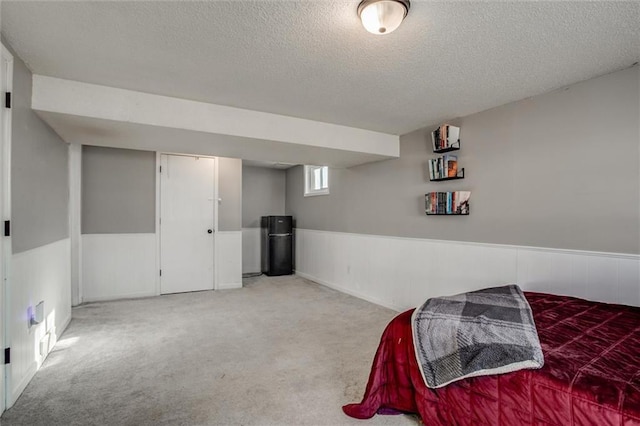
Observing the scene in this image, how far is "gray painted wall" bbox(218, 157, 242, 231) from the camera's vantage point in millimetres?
5184

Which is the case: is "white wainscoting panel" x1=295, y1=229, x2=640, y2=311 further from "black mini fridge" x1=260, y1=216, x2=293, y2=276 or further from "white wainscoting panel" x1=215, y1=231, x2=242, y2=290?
"white wainscoting panel" x1=215, y1=231, x2=242, y2=290

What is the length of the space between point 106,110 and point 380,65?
2.18 meters

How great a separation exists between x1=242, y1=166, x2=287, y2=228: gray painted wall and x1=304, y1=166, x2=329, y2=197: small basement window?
2.97ft

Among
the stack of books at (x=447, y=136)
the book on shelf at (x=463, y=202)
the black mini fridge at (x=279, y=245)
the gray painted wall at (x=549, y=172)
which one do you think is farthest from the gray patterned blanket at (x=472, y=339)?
the black mini fridge at (x=279, y=245)

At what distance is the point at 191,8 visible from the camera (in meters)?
1.61

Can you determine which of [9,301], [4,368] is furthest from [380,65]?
[4,368]

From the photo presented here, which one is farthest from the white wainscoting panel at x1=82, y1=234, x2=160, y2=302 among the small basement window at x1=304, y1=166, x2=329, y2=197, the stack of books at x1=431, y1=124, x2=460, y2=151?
the stack of books at x1=431, y1=124, x2=460, y2=151

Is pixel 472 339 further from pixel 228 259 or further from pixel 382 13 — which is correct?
pixel 228 259

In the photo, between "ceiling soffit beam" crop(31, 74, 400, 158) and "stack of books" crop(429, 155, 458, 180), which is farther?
"stack of books" crop(429, 155, 458, 180)

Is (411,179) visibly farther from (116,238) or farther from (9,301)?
(116,238)

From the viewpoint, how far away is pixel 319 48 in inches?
78.2

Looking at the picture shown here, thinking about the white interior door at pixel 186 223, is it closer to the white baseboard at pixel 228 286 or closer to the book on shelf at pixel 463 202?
the white baseboard at pixel 228 286

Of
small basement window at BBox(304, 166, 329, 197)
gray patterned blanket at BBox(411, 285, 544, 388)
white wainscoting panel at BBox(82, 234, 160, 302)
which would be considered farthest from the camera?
small basement window at BBox(304, 166, 329, 197)

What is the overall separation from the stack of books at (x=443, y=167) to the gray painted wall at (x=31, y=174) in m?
3.49
